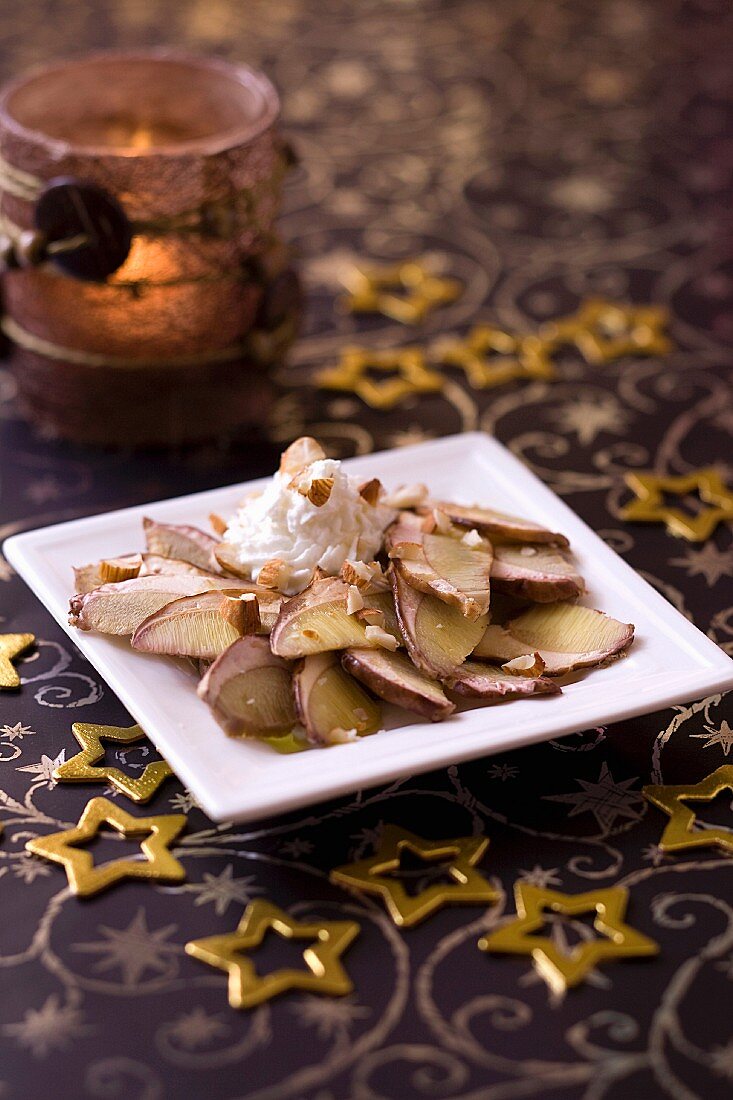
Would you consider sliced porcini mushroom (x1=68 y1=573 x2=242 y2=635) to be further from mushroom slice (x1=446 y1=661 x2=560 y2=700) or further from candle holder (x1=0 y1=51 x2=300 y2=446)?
candle holder (x1=0 y1=51 x2=300 y2=446)

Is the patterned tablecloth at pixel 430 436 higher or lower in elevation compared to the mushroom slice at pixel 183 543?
lower

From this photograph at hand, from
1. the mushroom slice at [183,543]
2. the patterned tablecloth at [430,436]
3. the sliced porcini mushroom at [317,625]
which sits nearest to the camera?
the patterned tablecloth at [430,436]

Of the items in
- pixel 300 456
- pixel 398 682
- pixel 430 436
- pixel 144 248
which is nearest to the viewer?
pixel 398 682

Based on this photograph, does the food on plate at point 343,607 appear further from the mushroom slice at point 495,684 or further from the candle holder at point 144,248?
the candle holder at point 144,248

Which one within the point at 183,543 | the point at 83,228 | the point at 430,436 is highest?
the point at 83,228

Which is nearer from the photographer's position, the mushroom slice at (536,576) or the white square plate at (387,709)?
the white square plate at (387,709)

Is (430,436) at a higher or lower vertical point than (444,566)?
lower

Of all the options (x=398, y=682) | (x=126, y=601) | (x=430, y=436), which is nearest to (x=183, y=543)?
(x=126, y=601)

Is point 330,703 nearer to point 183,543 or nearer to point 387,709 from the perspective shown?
point 387,709

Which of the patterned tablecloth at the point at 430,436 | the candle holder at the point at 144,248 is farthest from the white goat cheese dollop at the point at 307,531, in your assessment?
the candle holder at the point at 144,248
